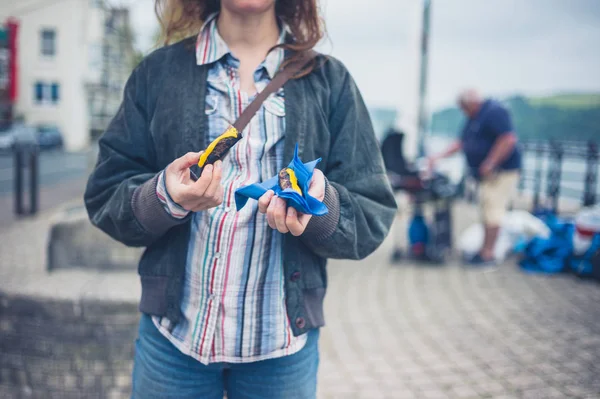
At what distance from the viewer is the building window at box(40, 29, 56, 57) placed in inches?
1133

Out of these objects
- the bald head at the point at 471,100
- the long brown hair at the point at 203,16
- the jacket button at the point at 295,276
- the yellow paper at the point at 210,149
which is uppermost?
the bald head at the point at 471,100

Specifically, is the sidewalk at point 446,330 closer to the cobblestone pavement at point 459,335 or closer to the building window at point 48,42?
the cobblestone pavement at point 459,335

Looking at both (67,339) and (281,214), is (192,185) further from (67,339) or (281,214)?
(67,339)

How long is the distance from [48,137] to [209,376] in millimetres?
30761

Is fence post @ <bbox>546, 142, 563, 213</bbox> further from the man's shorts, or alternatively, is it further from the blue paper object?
the blue paper object

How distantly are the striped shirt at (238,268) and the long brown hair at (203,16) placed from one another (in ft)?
0.93

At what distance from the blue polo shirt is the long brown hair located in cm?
428

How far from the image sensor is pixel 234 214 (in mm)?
1220

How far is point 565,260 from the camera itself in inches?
201

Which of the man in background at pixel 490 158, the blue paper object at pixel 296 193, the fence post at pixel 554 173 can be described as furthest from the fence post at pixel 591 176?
the blue paper object at pixel 296 193

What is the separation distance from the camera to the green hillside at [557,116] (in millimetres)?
6984

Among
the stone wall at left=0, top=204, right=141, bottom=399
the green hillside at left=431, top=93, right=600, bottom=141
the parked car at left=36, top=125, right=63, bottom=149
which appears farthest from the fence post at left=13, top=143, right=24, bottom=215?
the parked car at left=36, top=125, right=63, bottom=149

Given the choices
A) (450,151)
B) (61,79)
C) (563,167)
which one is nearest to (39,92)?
(61,79)

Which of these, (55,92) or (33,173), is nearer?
(33,173)
